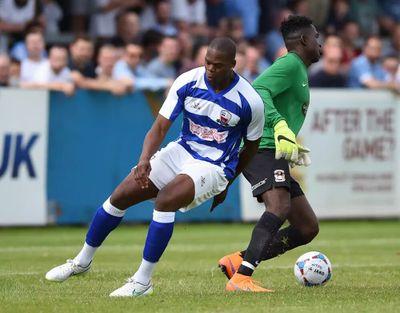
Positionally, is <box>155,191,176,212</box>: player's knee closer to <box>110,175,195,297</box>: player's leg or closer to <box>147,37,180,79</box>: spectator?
<box>110,175,195,297</box>: player's leg

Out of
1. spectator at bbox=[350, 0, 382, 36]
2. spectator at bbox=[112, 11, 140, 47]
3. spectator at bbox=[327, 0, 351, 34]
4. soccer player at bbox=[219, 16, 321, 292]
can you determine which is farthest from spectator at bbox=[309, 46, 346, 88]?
soccer player at bbox=[219, 16, 321, 292]

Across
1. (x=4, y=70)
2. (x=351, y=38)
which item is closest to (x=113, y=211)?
(x=4, y=70)

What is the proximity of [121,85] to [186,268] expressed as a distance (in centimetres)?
586

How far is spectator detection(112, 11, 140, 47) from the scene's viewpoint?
62.0ft

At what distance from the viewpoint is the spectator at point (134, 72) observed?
17234 mm

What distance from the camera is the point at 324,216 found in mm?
17922

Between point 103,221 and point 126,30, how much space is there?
10.3m

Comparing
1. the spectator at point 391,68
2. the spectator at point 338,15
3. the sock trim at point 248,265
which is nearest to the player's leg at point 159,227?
the sock trim at point 248,265

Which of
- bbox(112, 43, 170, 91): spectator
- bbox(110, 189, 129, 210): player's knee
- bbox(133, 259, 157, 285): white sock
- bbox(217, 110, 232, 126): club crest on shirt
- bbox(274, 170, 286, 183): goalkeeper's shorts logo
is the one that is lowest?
bbox(112, 43, 170, 91): spectator

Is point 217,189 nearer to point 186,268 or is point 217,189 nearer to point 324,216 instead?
point 186,268

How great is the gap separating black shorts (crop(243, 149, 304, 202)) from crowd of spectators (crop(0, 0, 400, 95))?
23.5 feet

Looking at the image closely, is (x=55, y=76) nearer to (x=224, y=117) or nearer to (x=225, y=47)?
(x=224, y=117)

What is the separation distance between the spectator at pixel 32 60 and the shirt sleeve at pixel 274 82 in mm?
7917

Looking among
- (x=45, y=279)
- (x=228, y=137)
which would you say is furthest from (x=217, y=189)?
(x=45, y=279)
